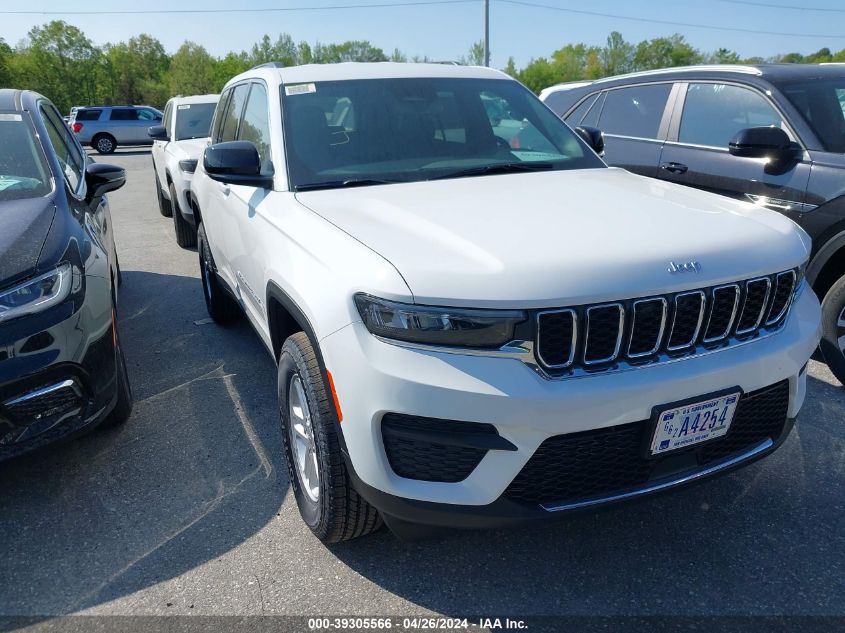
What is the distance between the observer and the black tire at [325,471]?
228 cm

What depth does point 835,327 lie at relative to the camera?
3.80 meters

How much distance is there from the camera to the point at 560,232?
7.27 ft

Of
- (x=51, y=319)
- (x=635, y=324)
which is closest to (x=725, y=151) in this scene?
(x=635, y=324)

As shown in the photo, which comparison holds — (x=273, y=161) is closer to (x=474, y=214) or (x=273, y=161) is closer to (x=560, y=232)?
(x=474, y=214)

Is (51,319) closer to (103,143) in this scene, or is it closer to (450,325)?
(450,325)

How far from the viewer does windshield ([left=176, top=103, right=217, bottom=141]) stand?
940 cm

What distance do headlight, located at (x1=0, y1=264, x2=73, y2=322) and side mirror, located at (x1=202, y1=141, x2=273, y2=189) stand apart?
754 mm

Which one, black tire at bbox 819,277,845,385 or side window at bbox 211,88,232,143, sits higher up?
side window at bbox 211,88,232,143

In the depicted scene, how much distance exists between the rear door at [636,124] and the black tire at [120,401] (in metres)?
3.76

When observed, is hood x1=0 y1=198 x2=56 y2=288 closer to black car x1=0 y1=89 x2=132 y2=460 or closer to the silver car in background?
black car x1=0 y1=89 x2=132 y2=460

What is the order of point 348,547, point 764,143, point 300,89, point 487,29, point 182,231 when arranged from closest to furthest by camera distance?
point 348,547, point 300,89, point 764,143, point 182,231, point 487,29

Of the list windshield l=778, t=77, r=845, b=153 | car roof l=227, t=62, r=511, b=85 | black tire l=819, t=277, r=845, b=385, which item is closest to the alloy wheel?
car roof l=227, t=62, r=511, b=85

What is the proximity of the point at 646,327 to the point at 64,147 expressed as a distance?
399cm

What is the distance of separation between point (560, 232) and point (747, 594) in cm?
138
